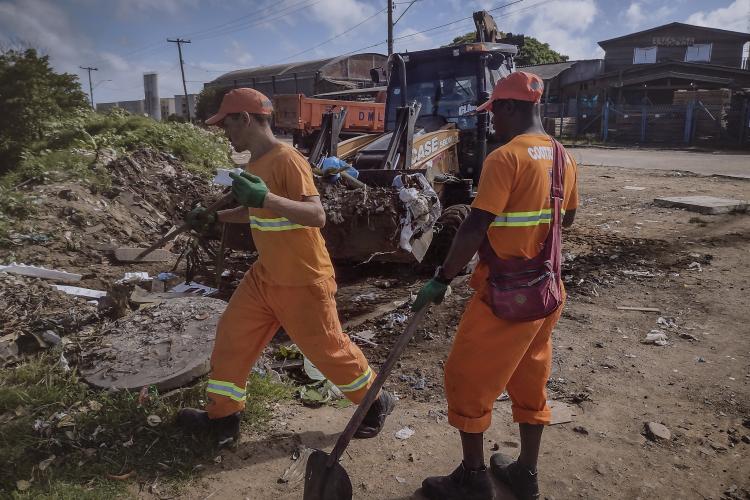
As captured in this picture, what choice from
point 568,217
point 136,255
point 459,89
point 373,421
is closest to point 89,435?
point 373,421

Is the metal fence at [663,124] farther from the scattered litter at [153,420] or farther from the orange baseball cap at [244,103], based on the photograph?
the scattered litter at [153,420]

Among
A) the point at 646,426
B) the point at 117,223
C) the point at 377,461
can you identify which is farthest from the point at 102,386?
the point at 117,223

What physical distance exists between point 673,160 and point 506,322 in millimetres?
17203

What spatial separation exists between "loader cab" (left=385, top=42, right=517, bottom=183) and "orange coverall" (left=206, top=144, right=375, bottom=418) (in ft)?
14.6

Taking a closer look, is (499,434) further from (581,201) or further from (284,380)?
(581,201)

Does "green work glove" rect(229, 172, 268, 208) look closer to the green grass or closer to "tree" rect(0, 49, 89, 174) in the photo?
the green grass

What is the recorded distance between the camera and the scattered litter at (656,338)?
4.22 m

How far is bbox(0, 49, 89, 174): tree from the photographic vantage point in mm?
9961

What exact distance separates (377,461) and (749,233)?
677cm

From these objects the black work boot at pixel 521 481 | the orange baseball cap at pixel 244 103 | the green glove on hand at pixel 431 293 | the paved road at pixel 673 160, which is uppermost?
the orange baseball cap at pixel 244 103

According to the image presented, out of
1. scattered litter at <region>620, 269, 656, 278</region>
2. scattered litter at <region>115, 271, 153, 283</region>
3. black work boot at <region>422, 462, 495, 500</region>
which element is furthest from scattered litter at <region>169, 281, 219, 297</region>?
scattered litter at <region>620, 269, 656, 278</region>

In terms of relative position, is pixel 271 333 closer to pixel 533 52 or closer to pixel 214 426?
pixel 214 426

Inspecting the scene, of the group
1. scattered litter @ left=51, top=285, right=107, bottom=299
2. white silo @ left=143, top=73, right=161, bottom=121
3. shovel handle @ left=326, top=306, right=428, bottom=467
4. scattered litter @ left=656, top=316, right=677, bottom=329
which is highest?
white silo @ left=143, top=73, right=161, bottom=121

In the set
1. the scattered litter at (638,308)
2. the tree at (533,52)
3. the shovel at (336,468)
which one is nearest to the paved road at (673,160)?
the scattered litter at (638,308)
